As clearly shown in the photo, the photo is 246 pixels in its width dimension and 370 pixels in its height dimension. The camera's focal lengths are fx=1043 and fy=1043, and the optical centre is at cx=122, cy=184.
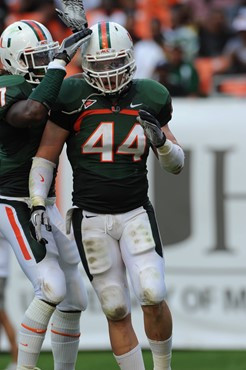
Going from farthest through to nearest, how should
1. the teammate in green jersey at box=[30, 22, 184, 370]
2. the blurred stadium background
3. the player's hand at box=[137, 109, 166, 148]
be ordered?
the blurred stadium background → the teammate in green jersey at box=[30, 22, 184, 370] → the player's hand at box=[137, 109, 166, 148]

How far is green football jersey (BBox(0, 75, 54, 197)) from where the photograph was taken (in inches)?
234

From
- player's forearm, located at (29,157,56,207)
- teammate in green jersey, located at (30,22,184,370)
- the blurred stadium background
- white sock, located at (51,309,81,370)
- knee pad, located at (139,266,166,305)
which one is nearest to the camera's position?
knee pad, located at (139,266,166,305)

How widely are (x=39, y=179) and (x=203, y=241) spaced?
119 inches

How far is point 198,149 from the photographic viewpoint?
8727 mm

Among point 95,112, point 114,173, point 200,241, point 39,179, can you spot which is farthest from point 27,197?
point 200,241

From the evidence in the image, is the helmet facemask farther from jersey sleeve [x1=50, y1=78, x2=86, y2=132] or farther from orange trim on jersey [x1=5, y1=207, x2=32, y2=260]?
orange trim on jersey [x1=5, y1=207, x2=32, y2=260]

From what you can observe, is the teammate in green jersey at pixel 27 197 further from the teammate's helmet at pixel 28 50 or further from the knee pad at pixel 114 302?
the knee pad at pixel 114 302

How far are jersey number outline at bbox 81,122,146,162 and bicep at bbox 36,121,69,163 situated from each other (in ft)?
0.45

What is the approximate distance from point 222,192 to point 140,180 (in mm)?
2846

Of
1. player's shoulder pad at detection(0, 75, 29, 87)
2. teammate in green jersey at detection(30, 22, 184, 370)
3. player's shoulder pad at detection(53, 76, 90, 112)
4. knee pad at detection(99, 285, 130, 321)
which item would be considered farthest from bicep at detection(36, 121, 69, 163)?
knee pad at detection(99, 285, 130, 321)

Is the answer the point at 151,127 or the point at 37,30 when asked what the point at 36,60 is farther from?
the point at 151,127

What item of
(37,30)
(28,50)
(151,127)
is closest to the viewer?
(151,127)

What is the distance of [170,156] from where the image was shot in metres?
5.78

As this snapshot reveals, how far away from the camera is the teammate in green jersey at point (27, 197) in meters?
5.75
